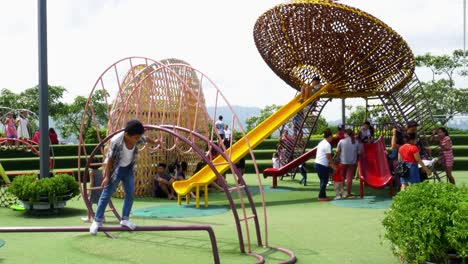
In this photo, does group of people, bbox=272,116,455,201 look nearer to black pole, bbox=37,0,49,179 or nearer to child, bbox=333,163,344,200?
child, bbox=333,163,344,200

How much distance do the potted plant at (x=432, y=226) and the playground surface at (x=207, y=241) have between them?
Answer: 3.01 ft

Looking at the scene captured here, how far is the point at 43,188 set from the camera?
1074 cm

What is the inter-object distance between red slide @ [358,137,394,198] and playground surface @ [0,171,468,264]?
6.87 feet

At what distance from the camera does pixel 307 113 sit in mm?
17094

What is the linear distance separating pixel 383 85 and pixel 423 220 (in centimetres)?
999

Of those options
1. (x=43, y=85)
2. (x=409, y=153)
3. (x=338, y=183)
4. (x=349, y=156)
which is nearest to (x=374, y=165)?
(x=349, y=156)

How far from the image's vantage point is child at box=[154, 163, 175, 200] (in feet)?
44.8

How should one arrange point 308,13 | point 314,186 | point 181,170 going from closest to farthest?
point 308,13 → point 181,170 → point 314,186

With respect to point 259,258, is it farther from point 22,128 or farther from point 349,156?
point 22,128

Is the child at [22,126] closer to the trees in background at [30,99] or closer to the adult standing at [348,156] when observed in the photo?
the adult standing at [348,156]

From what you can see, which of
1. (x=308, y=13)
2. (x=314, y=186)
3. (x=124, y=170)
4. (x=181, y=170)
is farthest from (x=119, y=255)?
(x=314, y=186)

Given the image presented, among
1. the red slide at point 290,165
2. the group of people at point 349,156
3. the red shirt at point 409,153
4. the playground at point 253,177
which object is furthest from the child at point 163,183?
the red shirt at point 409,153

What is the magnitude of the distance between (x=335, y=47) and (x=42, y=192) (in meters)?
7.82

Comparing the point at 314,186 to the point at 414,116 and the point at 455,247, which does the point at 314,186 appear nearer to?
the point at 414,116
